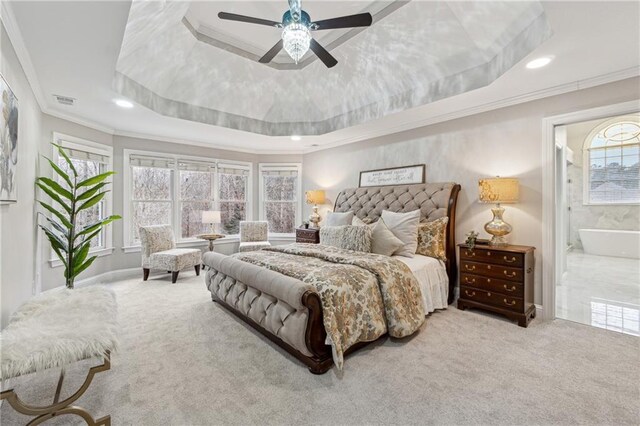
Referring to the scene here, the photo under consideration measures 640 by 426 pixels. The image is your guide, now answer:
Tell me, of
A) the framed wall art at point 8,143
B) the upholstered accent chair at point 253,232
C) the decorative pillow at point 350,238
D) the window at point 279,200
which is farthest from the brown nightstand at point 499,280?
the framed wall art at point 8,143

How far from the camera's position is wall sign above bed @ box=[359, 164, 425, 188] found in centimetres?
420

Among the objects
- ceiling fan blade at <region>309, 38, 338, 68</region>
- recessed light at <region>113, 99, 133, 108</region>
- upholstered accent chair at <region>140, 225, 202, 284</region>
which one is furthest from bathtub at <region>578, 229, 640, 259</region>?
recessed light at <region>113, 99, 133, 108</region>

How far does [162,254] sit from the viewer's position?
4.50 m

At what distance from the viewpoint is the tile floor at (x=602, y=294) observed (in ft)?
9.89

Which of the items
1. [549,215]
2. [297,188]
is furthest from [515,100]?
[297,188]

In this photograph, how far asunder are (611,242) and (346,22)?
770 centimetres

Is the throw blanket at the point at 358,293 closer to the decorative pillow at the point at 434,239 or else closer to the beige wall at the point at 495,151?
the decorative pillow at the point at 434,239

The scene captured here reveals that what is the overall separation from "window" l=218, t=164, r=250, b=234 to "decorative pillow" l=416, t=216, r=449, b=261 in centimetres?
398

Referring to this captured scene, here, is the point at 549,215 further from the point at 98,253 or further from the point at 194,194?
the point at 98,253

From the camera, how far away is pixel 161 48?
297 cm

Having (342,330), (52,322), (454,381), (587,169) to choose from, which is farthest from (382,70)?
(587,169)

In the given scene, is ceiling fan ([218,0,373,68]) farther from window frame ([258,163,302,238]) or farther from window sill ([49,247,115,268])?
window frame ([258,163,302,238])

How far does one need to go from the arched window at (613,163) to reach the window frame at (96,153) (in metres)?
9.79

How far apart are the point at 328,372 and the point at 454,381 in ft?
2.89
